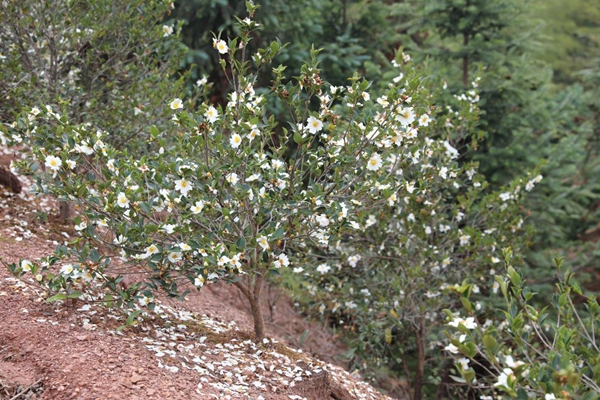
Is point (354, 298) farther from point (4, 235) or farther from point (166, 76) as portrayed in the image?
point (4, 235)

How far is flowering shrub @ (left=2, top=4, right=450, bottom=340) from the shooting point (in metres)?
2.71

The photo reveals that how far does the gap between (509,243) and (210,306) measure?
2335 mm

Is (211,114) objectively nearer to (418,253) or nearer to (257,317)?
(257,317)

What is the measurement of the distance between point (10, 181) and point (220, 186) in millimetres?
2321

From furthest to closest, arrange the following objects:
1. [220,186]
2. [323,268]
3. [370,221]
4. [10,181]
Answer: [10,181] < [323,268] < [370,221] < [220,186]

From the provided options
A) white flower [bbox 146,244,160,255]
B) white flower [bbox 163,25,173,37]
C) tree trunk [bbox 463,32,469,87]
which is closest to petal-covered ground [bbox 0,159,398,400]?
white flower [bbox 146,244,160,255]

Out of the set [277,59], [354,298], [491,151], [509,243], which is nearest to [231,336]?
[354,298]

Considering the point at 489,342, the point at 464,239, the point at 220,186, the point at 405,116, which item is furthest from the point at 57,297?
the point at 464,239

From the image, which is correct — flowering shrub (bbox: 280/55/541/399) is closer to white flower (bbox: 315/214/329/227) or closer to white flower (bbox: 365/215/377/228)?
white flower (bbox: 365/215/377/228)

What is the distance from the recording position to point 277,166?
2.82 metres

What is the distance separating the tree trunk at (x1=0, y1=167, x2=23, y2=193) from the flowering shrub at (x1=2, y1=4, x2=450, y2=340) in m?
1.45

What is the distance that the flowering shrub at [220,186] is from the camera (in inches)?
107

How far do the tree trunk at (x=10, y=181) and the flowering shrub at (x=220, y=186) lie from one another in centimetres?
145

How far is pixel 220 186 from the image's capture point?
→ 9.08 feet
